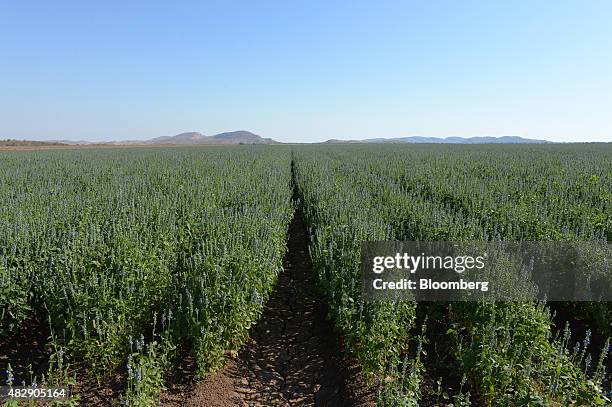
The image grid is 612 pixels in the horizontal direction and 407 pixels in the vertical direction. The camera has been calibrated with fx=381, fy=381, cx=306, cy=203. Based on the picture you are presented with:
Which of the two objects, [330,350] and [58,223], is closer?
[330,350]

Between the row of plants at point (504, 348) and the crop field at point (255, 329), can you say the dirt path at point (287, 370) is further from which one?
the row of plants at point (504, 348)

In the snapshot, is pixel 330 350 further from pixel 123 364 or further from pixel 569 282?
pixel 569 282

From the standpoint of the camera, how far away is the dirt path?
3713 mm

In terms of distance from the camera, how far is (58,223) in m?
5.95

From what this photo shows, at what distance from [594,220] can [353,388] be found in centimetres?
610

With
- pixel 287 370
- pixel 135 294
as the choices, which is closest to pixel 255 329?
pixel 287 370

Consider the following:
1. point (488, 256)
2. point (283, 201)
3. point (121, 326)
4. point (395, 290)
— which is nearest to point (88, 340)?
point (121, 326)
